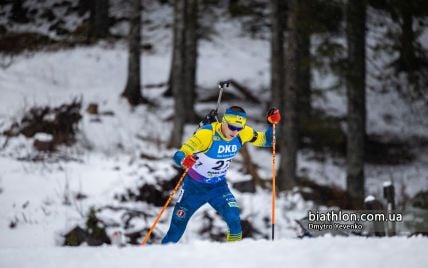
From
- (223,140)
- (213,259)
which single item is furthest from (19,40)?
(213,259)

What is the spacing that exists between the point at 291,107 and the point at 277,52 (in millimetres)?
2781

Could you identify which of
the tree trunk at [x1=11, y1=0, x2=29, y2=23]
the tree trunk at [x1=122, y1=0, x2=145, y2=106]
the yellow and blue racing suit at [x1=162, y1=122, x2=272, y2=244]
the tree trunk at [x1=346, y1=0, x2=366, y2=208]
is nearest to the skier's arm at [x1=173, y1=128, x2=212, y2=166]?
the yellow and blue racing suit at [x1=162, y1=122, x2=272, y2=244]

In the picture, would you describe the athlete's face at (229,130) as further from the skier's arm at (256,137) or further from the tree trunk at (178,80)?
the tree trunk at (178,80)

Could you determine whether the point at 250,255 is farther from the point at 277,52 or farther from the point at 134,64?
the point at 134,64

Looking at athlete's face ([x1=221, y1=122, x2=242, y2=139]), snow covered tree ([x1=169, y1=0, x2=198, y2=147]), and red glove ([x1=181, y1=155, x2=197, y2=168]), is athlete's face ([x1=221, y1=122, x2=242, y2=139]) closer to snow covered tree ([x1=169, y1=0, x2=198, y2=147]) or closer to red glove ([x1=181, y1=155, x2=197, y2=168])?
red glove ([x1=181, y1=155, x2=197, y2=168])

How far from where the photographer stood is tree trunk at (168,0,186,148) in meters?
14.3

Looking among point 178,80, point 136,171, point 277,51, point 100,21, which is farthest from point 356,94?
point 100,21

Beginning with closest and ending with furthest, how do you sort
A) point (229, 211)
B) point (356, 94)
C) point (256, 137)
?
point (229, 211) < point (256, 137) < point (356, 94)

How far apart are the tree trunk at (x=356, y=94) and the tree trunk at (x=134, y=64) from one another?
7.88 meters

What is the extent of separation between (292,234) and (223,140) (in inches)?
183

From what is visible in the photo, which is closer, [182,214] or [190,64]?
[182,214]

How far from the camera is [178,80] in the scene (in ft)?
47.6

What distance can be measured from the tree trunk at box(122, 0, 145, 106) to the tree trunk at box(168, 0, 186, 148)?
9.07ft

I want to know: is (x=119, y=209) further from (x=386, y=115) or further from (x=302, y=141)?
(x=386, y=115)
